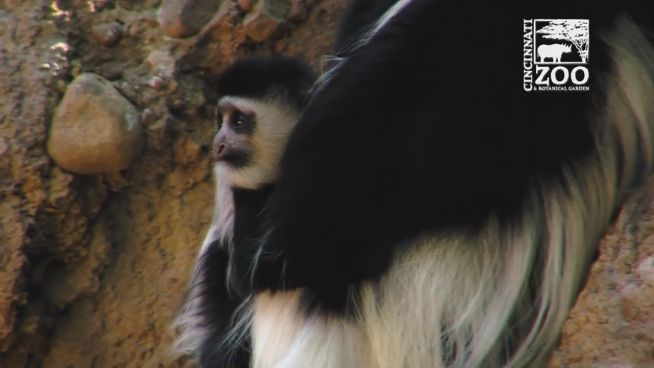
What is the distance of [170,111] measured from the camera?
3299mm

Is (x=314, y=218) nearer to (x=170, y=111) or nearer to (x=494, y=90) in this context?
(x=494, y=90)

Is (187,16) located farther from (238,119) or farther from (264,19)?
(238,119)

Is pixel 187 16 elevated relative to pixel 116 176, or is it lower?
elevated

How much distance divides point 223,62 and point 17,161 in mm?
614

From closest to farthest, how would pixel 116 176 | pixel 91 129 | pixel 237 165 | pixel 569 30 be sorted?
pixel 569 30
pixel 237 165
pixel 91 129
pixel 116 176

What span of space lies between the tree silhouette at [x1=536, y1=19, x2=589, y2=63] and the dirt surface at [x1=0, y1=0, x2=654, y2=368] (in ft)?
4.54

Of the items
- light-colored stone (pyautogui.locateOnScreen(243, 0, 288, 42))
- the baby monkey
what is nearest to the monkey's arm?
the baby monkey

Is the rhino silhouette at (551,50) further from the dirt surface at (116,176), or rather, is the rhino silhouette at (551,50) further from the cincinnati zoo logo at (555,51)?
the dirt surface at (116,176)

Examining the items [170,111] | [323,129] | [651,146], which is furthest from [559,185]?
[170,111]

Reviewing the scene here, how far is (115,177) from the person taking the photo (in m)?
3.27

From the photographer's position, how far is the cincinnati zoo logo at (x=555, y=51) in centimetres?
204

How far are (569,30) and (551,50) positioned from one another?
0.04 meters

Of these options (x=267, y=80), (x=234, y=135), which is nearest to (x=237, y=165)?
(x=234, y=135)

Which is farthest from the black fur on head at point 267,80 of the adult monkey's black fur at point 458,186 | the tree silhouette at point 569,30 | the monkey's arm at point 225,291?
the tree silhouette at point 569,30
